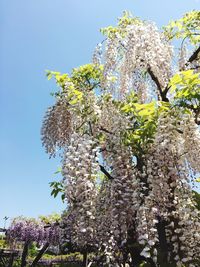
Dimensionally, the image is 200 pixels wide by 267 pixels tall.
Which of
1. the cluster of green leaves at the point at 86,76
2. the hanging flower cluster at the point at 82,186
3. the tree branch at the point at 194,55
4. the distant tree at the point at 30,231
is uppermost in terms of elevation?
the tree branch at the point at 194,55

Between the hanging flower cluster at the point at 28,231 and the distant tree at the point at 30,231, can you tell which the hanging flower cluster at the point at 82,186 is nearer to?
the distant tree at the point at 30,231

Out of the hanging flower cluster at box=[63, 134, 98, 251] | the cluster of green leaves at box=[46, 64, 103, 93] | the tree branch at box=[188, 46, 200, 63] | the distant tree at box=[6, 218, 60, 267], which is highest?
the tree branch at box=[188, 46, 200, 63]

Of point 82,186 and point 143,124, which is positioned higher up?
point 143,124

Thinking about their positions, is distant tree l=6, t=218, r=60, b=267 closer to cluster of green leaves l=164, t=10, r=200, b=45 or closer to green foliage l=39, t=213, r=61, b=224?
green foliage l=39, t=213, r=61, b=224

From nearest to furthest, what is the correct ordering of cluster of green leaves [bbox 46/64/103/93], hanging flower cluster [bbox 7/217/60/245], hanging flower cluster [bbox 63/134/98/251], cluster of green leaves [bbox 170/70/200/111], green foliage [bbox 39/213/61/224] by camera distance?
cluster of green leaves [bbox 170/70/200/111] < hanging flower cluster [bbox 63/134/98/251] < cluster of green leaves [bbox 46/64/103/93] < green foliage [bbox 39/213/61/224] < hanging flower cluster [bbox 7/217/60/245]

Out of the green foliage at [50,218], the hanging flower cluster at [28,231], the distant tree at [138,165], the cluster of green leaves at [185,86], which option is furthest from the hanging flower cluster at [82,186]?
the hanging flower cluster at [28,231]

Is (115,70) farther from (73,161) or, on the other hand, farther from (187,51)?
(73,161)

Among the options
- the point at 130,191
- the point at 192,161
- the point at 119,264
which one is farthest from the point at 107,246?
the point at 192,161

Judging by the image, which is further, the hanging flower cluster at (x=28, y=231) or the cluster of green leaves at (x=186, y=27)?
the hanging flower cluster at (x=28, y=231)

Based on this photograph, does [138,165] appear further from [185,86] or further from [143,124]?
[185,86]

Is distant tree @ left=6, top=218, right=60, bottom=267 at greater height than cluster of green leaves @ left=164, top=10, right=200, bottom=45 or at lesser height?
lesser

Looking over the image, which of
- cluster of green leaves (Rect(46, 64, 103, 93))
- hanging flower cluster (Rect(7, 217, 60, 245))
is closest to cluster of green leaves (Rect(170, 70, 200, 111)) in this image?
cluster of green leaves (Rect(46, 64, 103, 93))

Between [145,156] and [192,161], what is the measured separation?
0.86m

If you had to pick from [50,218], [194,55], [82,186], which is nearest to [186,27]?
[194,55]
